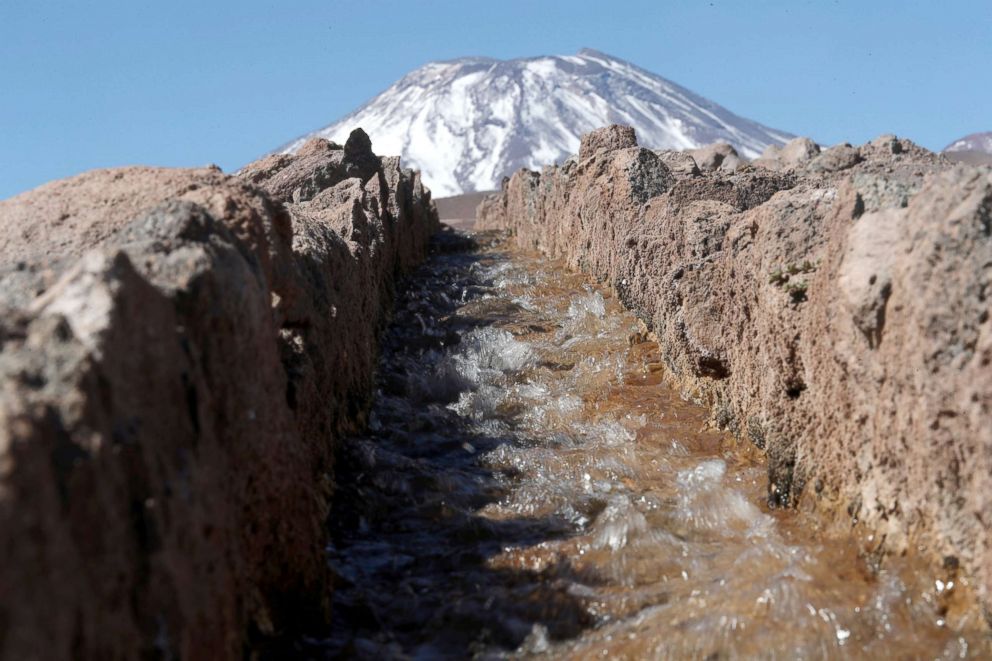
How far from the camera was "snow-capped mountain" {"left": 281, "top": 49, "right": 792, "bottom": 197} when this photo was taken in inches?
4203

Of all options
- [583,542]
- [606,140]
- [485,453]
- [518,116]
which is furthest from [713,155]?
[518,116]

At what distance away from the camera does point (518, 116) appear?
11719 cm

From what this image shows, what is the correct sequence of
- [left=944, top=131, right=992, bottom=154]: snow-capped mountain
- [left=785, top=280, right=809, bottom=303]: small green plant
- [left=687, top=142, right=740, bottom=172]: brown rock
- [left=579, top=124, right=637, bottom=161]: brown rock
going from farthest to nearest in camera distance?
1. [left=944, top=131, right=992, bottom=154]: snow-capped mountain
2. [left=687, top=142, right=740, bottom=172]: brown rock
3. [left=579, top=124, right=637, bottom=161]: brown rock
4. [left=785, top=280, right=809, bottom=303]: small green plant

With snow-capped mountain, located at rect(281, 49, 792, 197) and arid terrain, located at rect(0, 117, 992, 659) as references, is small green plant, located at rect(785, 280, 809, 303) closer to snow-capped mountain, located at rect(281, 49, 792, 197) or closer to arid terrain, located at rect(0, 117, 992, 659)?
arid terrain, located at rect(0, 117, 992, 659)

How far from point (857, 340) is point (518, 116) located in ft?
379

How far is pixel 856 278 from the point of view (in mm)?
3826

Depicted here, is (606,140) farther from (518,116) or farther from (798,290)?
(518,116)

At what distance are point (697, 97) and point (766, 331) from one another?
13253cm

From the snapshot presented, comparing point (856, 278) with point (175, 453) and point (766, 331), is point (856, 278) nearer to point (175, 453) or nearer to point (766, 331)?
point (766, 331)

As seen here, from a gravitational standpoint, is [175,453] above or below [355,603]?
above

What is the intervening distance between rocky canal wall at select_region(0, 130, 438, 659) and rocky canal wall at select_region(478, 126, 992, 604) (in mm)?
1890

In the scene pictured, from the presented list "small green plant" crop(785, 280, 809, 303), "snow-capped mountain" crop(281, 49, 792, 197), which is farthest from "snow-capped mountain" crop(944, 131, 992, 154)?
"small green plant" crop(785, 280, 809, 303)

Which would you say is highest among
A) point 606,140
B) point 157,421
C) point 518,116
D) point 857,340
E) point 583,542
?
point 518,116

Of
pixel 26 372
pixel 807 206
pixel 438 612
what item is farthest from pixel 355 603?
pixel 807 206
